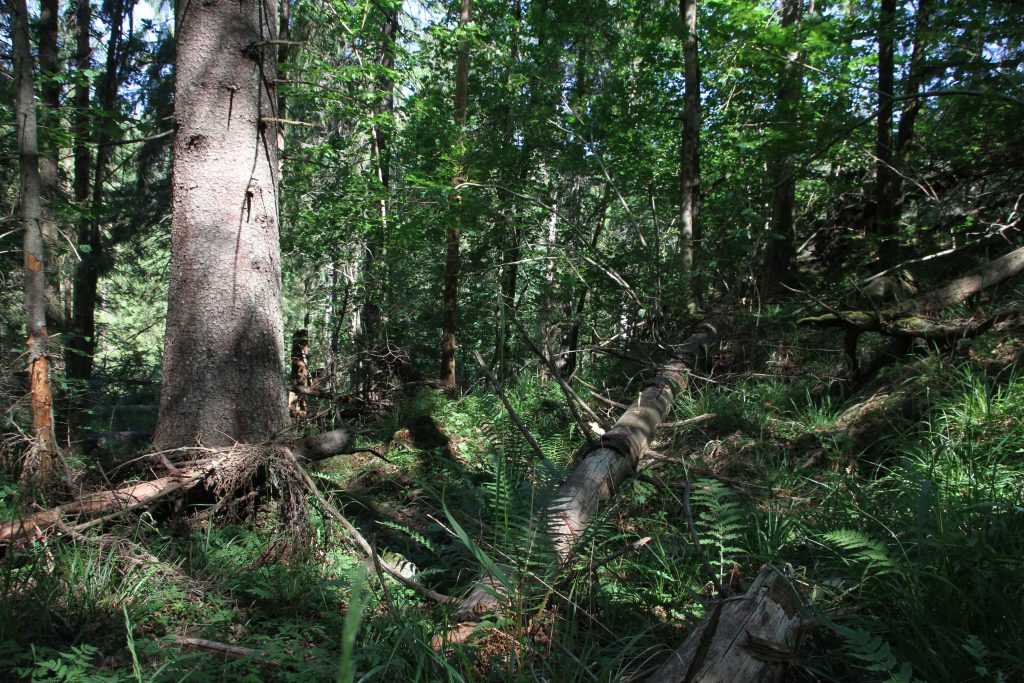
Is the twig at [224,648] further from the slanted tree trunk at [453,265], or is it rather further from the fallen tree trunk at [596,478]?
the slanted tree trunk at [453,265]

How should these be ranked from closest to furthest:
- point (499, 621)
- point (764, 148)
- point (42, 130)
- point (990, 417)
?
point (499, 621)
point (990, 417)
point (42, 130)
point (764, 148)

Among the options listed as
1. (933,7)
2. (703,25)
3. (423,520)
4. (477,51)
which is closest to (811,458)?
(423,520)

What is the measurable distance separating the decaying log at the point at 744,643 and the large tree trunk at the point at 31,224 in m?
4.18

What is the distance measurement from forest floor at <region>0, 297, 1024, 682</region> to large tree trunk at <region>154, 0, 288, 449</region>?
0.72 m

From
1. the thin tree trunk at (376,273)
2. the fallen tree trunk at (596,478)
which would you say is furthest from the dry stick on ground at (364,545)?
the thin tree trunk at (376,273)

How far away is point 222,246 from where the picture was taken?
383 cm

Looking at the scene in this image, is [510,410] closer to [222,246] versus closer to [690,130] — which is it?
[222,246]

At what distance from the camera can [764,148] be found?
298 inches

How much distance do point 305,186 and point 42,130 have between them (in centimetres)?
442

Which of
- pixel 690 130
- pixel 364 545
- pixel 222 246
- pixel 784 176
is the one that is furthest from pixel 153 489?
pixel 690 130

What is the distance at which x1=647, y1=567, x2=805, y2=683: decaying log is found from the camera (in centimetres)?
162

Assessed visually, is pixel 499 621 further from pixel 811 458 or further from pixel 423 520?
pixel 811 458

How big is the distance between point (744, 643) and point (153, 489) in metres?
3.06

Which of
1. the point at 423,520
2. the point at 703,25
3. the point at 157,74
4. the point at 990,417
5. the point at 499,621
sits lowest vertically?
the point at 423,520
